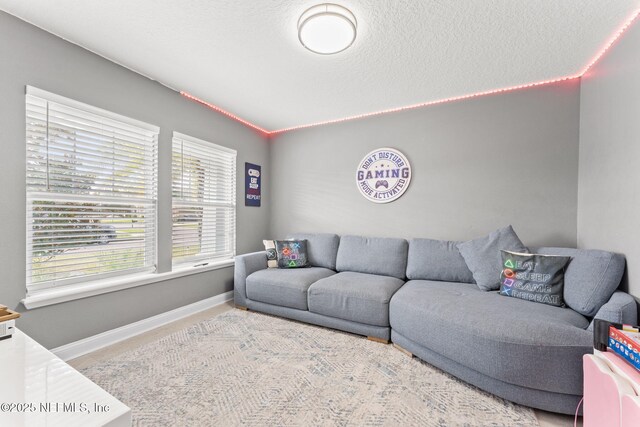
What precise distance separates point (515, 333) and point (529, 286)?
68cm

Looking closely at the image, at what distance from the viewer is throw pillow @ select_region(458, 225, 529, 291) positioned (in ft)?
7.63

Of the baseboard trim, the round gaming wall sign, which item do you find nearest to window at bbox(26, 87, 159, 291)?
the baseboard trim

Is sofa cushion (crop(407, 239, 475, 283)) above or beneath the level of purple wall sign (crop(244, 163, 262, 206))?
beneath

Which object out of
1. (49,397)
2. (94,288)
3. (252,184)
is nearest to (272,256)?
(252,184)

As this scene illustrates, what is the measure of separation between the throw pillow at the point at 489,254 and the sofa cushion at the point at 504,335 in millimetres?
174

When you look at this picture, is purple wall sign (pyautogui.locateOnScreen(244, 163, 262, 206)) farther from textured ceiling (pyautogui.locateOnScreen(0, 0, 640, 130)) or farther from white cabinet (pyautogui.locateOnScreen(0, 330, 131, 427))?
white cabinet (pyautogui.locateOnScreen(0, 330, 131, 427))

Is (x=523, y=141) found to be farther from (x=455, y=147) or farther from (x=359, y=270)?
(x=359, y=270)

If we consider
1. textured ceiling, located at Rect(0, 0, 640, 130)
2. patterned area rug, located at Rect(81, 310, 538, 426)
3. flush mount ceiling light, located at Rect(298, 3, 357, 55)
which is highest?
textured ceiling, located at Rect(0, 0, 640, 130)

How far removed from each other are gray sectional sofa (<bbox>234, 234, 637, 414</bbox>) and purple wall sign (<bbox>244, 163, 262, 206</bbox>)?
0.93m

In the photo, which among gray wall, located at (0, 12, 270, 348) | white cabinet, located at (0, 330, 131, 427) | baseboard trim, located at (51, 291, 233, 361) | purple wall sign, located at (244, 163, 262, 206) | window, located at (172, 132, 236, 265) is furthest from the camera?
purple wall sign, located at (244, 163, 262, 206)

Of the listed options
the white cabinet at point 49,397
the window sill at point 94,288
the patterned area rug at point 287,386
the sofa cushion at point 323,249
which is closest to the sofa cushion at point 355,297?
the patterned area rug at point 287,386

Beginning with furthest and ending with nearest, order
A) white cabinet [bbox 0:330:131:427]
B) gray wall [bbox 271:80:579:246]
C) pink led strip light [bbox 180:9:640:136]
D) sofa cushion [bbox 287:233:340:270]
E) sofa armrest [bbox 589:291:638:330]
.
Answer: sofa cushion [bbox 287:233:340:270] < gray wall [bbox 271:80:579:246] < pink led strip light [bbox 180:9:640:136] < sofa armrest [bbox 589:291:638:330] < white cabinet [bbox 0:330:131:427]

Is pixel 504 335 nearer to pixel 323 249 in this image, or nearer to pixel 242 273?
pixel 323 249

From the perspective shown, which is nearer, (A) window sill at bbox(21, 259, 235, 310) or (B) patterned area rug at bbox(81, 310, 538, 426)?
(B) patterned area rug at bbox(81, 310, 538, 426)
